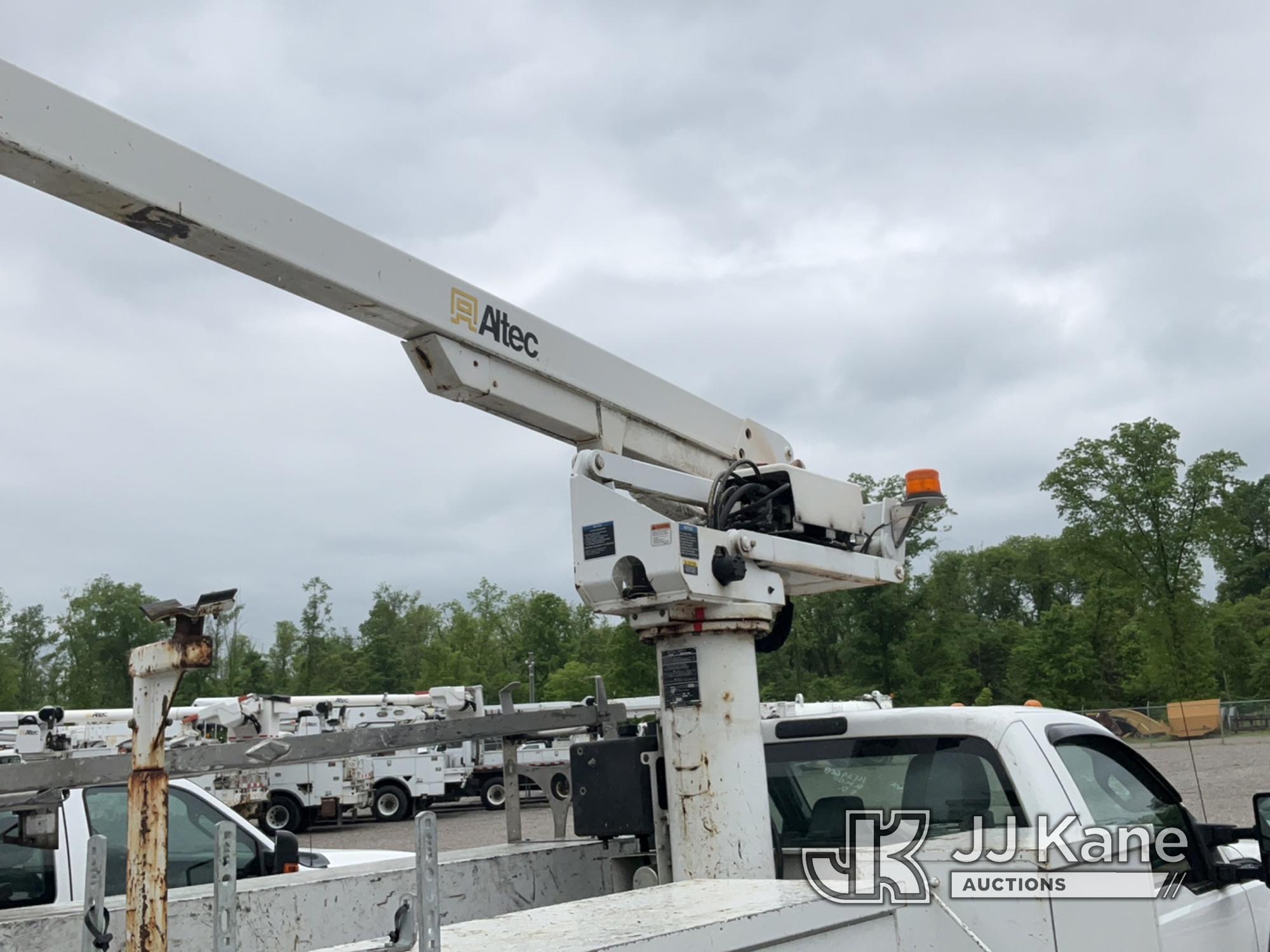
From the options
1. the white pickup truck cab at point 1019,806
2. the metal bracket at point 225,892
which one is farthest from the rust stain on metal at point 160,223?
the white pickup truck cab at point 1019,806

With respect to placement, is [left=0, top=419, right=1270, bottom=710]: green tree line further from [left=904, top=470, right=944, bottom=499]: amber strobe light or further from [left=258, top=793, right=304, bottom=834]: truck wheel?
[left=904, top=470, right=944, bottom=499]: amber strobe light

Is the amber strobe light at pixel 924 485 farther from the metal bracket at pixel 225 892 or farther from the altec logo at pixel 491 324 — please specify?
the metal bracket at pixel 225 892

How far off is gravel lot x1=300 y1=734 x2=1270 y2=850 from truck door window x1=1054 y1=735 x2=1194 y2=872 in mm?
11479

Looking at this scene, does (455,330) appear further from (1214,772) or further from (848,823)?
(1214,772)

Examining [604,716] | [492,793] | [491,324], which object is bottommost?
[492,793]

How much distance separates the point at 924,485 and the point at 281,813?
20.0 m

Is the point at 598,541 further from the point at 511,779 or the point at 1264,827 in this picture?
the point at 1264,827

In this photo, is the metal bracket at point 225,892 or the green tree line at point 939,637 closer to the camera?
the metal bracket at point 225,892

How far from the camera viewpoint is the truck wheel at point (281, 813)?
2233cm

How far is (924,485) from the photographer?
5.05 metres

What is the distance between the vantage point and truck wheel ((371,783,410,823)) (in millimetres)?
24281

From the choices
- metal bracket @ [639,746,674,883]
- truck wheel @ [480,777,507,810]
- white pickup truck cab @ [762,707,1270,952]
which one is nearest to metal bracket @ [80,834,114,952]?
white pickup truck cab @ [762,707,1270,952]

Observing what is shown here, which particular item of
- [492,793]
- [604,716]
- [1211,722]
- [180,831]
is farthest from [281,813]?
[1211,722]

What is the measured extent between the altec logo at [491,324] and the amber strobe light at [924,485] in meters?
1.67
